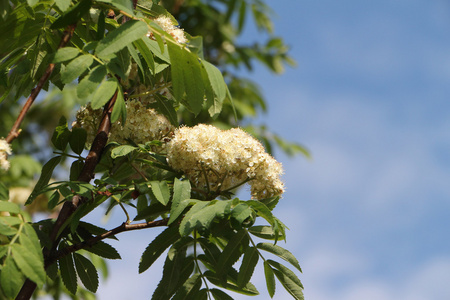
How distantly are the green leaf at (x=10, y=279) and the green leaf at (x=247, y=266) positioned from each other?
25.9 inches

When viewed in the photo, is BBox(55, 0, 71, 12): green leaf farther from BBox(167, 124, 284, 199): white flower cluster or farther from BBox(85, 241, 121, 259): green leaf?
BBox(85, 241, 121, 259): green leaf

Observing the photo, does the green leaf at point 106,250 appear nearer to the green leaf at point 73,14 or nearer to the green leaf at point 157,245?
the green leaf at point 157,245

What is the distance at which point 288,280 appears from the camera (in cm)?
186

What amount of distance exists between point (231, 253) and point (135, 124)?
539 mm

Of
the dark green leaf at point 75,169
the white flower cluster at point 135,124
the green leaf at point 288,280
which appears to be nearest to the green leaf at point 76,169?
the dark green leaf at point 75,169

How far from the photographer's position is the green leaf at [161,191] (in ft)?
5.62

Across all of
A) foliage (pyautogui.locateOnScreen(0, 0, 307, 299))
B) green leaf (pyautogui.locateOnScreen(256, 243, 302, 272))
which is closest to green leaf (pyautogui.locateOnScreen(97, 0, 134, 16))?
foliage (pyautogui.locateOnScreen(0, 0, 307, 299))

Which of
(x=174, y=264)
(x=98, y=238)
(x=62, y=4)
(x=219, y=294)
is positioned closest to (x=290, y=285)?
(x=219, y=294)

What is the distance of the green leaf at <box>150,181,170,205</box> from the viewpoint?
5.62ft

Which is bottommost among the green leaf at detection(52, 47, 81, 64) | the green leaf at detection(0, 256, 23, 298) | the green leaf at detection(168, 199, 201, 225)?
the green leaf at detection(0, 256, 23, 298)

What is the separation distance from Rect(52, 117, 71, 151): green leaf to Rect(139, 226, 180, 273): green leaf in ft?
1.62

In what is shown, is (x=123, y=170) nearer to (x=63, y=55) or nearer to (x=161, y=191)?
(x=161, y=191)

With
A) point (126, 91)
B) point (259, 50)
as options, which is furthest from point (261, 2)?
point (126, 91)

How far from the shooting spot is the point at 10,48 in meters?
2.11
